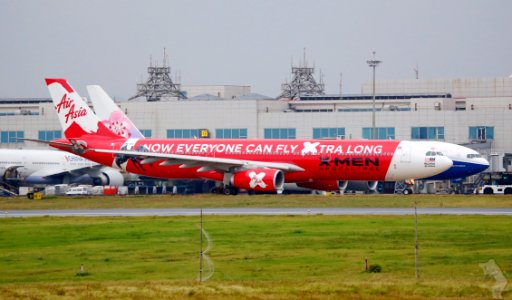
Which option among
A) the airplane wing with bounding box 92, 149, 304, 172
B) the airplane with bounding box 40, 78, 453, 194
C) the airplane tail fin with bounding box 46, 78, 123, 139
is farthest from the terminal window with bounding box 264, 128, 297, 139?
the airplane wing with bounding box 92, 149, 304, 172

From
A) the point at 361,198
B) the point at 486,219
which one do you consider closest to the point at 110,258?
the point at 486,219

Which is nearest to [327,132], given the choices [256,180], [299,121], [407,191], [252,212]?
[299,121]

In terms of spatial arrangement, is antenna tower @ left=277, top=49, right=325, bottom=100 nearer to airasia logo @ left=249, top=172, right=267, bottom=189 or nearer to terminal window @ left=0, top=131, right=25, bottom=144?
terminal window @ left=0, top=131, right=25, bottom=144

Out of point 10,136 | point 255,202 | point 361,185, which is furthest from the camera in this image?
point 10,136

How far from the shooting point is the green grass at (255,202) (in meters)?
67.2

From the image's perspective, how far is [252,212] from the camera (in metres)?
61.6

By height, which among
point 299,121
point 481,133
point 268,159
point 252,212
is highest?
point 299,121

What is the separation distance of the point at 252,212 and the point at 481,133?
64.8 metres

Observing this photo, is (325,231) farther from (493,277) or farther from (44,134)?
(44,134)

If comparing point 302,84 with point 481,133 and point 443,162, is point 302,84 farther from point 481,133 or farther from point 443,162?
point 443,162

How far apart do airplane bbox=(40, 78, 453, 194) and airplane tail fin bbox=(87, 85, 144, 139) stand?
237 centimetres

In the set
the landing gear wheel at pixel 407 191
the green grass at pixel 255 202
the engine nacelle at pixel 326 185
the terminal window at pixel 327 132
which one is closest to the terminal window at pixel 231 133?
the terminal window at pixel 327 132

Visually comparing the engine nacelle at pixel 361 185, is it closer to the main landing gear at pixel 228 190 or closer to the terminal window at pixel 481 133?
the main landing gear at pixel 228 190

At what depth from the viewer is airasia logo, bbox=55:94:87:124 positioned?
293ft
